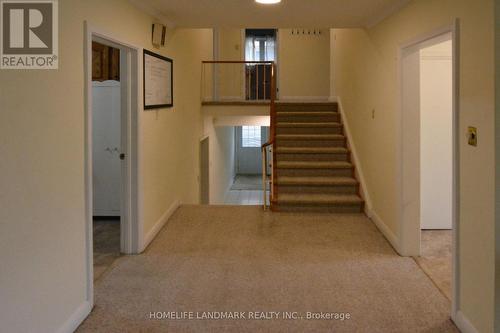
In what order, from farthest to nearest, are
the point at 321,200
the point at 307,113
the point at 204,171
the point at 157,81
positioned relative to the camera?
the point at 204,171 → the point at 307,113 → the point at 321,200 → the point at 157,81

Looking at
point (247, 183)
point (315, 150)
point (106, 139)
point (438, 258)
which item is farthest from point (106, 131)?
point (247, 183)

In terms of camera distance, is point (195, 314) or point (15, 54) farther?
point (195, 314)

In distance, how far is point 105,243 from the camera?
4.71 meters

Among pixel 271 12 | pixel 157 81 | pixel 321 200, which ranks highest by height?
pixel 271 12

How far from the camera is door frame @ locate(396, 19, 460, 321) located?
112 inches

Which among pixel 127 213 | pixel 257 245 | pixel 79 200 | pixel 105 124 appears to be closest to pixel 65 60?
pixel 79 200

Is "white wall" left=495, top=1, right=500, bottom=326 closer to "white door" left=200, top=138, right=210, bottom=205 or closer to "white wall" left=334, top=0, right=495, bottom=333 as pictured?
"white wall" left=334, top=0, right=495, bottom=333

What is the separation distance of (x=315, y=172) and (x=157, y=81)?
2.63 metres

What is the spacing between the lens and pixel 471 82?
266 centimetres

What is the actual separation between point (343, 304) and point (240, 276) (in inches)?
33.6

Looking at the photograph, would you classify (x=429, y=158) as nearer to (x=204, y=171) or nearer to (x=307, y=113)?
(x=307, y=113)

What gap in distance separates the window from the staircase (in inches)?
313

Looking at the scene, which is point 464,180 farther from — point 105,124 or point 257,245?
point 105,124

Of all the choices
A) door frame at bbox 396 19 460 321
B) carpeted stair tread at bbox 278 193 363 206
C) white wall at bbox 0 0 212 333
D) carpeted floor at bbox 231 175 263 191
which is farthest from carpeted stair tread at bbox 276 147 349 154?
carpeted floor at bbox 231 175 263 191
